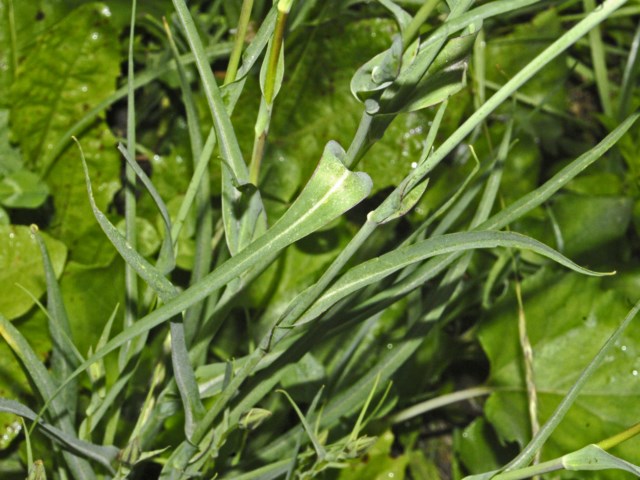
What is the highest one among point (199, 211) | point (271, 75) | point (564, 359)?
point (271, 75)

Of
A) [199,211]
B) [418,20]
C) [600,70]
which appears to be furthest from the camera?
[600,70]

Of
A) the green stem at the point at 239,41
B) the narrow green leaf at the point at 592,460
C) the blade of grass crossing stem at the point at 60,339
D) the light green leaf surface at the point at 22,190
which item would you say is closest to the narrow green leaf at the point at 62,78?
the light green leaf surface at the point at 22,190

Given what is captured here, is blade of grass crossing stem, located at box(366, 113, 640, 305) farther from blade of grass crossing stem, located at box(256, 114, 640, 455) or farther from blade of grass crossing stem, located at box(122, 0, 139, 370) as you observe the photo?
blade of grass crossing stem, located at box(122, 0, 139, 370)

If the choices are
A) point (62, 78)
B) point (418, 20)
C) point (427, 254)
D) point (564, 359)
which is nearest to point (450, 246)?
point (427, 254)

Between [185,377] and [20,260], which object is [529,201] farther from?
[20,260]

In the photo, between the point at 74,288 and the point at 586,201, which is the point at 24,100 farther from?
the point at 586,201

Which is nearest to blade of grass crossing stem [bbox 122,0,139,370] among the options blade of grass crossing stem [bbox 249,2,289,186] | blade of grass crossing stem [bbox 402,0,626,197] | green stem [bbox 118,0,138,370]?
green stem [bbox 118,0,138,370]
